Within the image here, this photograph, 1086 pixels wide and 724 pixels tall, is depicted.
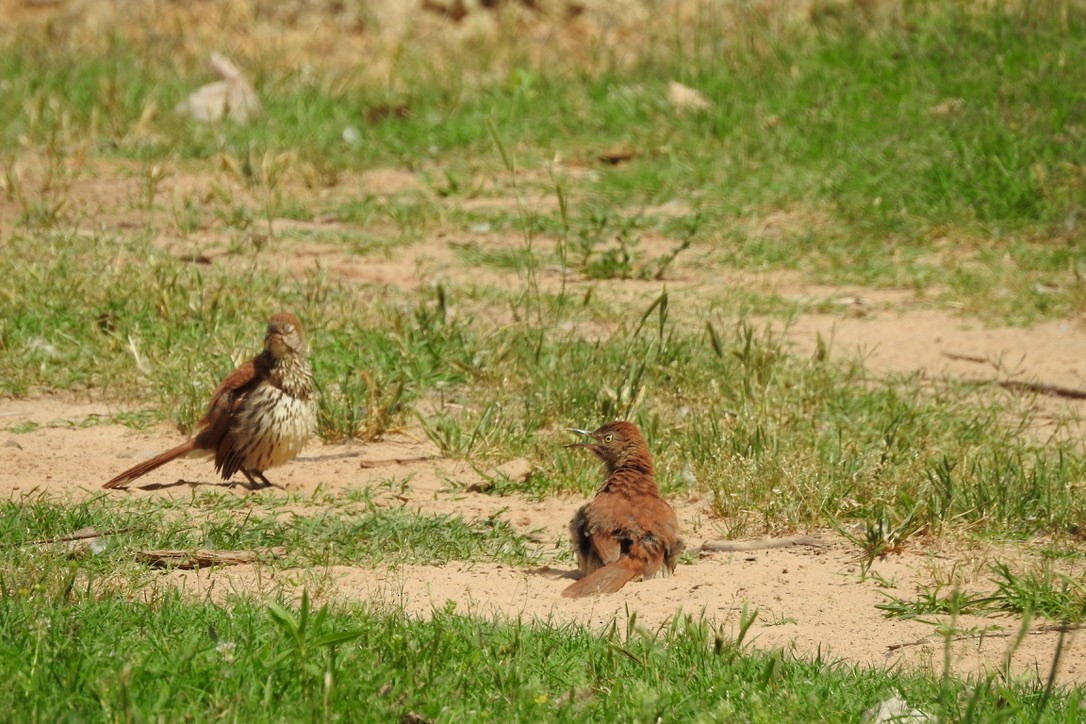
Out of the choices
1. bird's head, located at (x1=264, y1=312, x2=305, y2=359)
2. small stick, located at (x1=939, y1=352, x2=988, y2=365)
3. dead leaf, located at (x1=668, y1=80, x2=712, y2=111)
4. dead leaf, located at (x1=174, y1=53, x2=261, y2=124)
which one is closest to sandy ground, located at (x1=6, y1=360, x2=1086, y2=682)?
bird's head, located at (x1=264, y1=312, x2=305, y2=359)

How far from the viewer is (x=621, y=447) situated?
634 cm

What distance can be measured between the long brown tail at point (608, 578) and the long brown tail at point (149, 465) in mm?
2101

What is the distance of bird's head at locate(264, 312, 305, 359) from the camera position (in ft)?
22.9

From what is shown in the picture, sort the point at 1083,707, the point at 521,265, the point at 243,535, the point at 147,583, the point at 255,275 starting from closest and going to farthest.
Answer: the point at 1083,707
the point at 147,583
the point at 243,535
the point at 255,275
the point at 521,265

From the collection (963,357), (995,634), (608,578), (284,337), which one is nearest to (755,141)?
(963,357)

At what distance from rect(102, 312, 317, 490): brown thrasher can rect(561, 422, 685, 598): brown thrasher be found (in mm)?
1566

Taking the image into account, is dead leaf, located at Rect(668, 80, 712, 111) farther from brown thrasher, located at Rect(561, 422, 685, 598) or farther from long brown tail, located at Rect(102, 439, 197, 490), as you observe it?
brown thrasher, located at Rect(561, 422, 685, 598)

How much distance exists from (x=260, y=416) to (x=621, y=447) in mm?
1653

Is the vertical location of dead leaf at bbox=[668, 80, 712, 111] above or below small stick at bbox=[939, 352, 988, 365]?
above

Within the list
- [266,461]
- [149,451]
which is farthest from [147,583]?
[149,451]

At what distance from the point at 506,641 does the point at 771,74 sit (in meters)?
9.28

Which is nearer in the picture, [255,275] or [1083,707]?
[1083,707]

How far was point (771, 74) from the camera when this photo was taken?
43.1 feet

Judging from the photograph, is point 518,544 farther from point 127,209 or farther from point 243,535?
point 127,209
